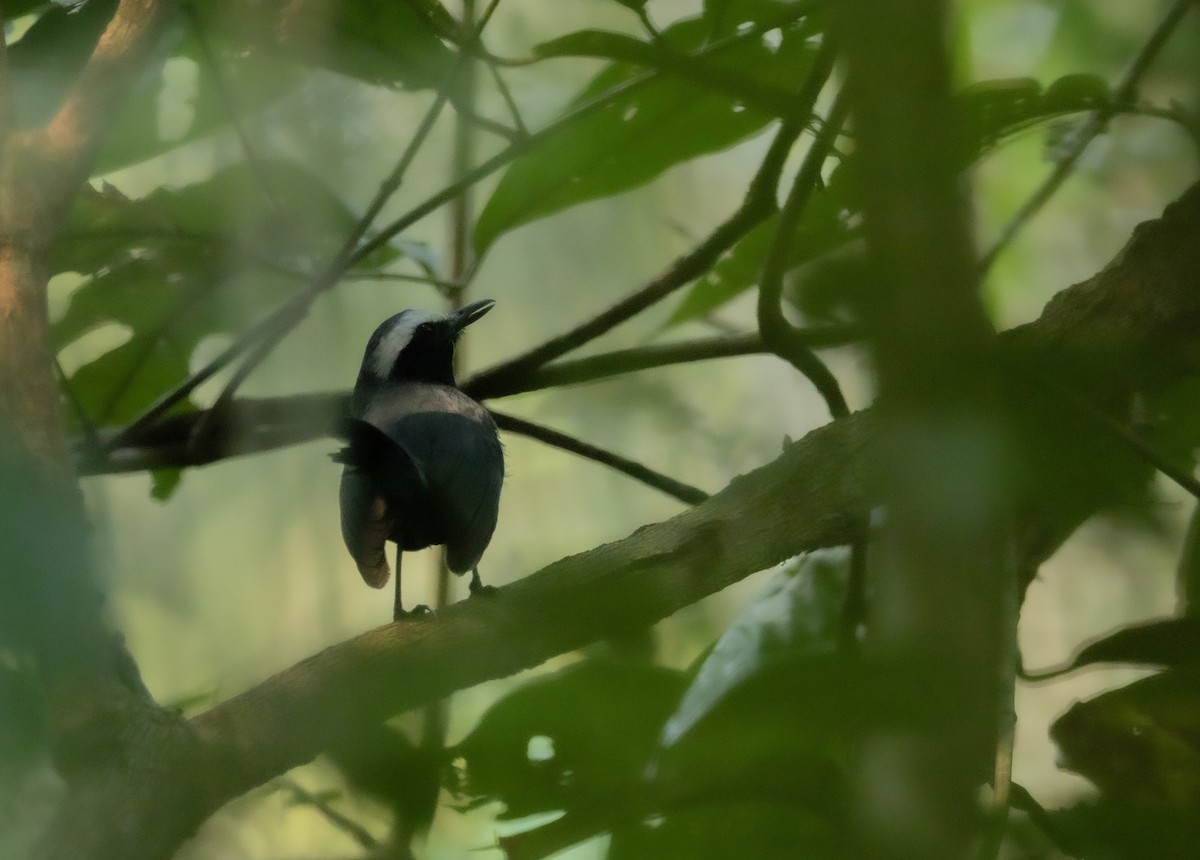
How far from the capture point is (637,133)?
1426 mm

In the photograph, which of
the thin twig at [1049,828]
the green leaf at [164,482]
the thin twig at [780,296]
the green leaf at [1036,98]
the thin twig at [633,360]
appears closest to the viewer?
the thin twig at [1049,828]

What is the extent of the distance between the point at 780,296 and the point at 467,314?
0.72 m

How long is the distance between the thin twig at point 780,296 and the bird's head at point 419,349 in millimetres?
596

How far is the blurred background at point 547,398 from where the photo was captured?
0.75 meters

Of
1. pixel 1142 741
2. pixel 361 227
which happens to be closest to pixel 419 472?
pixel 361 227

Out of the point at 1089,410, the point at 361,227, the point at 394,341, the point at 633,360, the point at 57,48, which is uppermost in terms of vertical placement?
the point at 57,48

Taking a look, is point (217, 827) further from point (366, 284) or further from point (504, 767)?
point (366, 284)

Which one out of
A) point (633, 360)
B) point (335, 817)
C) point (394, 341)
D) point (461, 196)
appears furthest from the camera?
point (394, 341)

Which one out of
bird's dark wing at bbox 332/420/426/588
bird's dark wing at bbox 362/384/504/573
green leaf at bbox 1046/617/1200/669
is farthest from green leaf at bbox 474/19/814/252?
green leaf at bbox 1046/617/1200/669

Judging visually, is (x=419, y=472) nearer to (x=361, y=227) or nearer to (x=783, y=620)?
(x=361, y=227)

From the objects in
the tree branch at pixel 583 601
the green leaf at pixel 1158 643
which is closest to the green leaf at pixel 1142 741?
the green leaf at pixel 1158 643

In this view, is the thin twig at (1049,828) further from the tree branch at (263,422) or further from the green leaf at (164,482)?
the green leaf at (164,482)

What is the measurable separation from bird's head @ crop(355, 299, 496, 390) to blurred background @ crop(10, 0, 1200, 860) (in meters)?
0.06

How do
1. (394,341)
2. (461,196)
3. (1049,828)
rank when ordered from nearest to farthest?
1. (1049,828)
2. (461,196)
3. (394,341)
